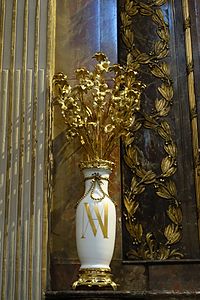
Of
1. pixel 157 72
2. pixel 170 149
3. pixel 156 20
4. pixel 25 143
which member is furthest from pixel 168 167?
pixel 156 20

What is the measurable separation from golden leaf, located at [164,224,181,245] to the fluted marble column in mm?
834

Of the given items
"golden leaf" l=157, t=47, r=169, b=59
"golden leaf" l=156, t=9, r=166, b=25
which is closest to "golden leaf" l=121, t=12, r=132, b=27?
"golden leaf" l=156, t=9, r=166, b=25

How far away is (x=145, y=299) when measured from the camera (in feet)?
10.8

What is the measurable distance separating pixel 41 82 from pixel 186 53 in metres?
1.12

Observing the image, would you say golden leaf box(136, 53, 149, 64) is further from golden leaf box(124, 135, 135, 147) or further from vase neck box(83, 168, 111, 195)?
vase neck box(83, 168, 111, 195)

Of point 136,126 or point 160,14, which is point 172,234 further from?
point 160,14

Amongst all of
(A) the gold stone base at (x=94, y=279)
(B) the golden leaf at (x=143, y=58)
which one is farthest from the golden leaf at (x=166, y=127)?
(A) the gold stone base at (x=94, y=279)

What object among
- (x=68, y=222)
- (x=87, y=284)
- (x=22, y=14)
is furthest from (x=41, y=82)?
(x=87, y=284)

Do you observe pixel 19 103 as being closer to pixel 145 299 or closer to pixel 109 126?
pixel 109 126

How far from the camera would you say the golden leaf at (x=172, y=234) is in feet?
13.0

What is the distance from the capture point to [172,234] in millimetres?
3992

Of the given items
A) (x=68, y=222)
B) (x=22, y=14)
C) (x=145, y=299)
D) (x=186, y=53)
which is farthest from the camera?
(x=186, y=53)

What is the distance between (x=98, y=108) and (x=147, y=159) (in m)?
0.64

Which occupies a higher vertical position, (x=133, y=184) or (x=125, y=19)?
(x=125, y=19)
